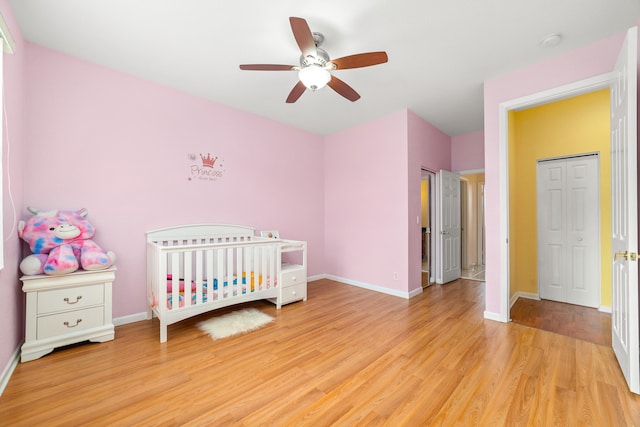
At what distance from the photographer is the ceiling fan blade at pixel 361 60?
6.07 ft

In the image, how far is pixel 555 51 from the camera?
7.60ft

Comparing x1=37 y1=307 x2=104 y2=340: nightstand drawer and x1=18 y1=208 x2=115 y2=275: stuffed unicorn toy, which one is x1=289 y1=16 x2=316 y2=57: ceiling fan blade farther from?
x1=37 y1=307 x2=104 y2=340: nightstand drawer

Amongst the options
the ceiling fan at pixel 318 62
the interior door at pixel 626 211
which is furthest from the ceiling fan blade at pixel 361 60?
the interior door at pixel 626 211

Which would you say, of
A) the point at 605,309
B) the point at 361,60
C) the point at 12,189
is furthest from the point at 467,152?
the point at 12,189

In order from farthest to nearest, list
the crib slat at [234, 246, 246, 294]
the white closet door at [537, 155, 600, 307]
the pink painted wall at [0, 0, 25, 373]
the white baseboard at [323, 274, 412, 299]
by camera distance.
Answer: the white baseboard at [323, 274, 412, 299] → the white closet door at [537, 155, 600, 307] → the crib slat at [234, 246, 246, 294] → the pink painted wall at [0, 0, 25, 373]

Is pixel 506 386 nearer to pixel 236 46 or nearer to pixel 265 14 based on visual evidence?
pixel 265 14

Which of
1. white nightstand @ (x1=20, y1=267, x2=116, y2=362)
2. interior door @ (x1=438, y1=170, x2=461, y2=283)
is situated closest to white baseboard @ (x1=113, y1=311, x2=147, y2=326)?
white nightstand @ (x1=20, y1=267, x2=116, y2=362)

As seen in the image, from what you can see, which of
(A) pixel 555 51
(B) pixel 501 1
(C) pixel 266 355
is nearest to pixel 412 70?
(B) pixel 501 1

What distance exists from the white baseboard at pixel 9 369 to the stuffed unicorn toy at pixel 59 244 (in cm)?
59

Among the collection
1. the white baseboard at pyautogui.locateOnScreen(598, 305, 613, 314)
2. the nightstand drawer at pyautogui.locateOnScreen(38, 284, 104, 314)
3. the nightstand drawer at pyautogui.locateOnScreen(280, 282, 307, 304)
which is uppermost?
the nightstand drawer at pyautogui.locateOnScreen(38, 284, 104, 314)

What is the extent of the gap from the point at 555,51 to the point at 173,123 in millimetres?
3845

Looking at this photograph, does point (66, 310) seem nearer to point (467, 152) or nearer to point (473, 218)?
point (467, 152)

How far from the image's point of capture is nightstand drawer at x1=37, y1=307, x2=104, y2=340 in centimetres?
202

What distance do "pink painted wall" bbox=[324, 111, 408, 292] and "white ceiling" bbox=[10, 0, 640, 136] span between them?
3.10 ft
